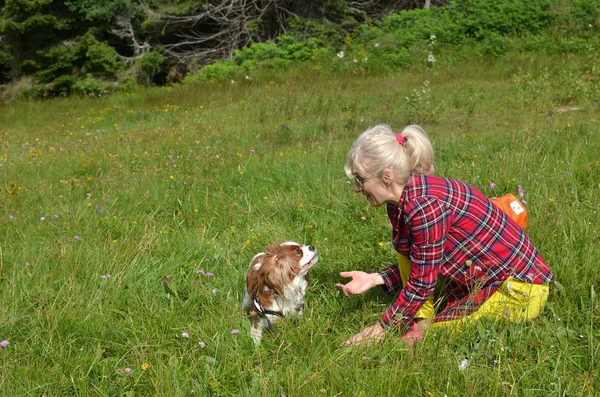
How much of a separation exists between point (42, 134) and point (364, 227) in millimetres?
7344

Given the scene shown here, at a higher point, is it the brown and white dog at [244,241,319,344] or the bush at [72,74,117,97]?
the brown and white dog at [244,241,319,344]

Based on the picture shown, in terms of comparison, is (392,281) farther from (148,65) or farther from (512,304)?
(148,65)

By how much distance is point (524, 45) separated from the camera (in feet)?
42.4

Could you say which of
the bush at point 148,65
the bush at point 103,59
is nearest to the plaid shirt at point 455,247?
the bush at point 103,59

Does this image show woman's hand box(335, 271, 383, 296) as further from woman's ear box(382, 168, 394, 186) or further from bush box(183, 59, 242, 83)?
bush box(183, 59, 242, 83)

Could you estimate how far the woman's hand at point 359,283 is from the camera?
305cm

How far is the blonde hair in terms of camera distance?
8.66 ft

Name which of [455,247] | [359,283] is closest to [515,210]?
[455,247]

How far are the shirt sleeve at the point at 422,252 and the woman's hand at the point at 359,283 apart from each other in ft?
1.06

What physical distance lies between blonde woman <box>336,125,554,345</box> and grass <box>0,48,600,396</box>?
0.12 meters

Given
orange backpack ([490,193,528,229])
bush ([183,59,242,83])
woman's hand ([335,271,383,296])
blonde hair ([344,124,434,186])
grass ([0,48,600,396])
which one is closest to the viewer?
grass ([0,48,600,396])

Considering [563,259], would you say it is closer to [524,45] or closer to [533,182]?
[533,182]

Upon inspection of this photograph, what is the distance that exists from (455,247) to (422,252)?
0.73ft

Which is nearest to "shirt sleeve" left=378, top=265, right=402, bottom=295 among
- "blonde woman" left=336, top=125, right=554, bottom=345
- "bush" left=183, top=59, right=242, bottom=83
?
"blonde woman" left=336, top=125, right=554, bottom=345
